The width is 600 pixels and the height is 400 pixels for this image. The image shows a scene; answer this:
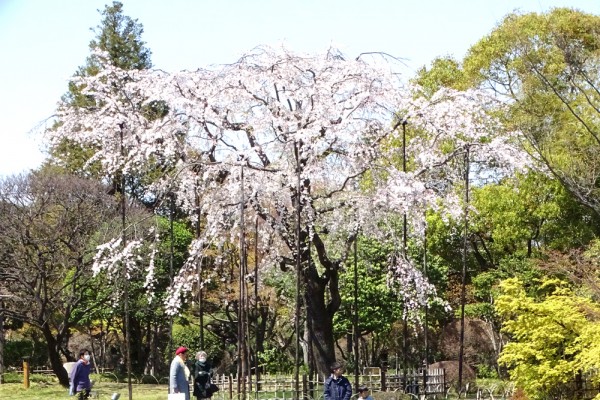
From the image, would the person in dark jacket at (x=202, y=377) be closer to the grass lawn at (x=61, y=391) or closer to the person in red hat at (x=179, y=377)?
the person in red hat at (x=179, y=377)

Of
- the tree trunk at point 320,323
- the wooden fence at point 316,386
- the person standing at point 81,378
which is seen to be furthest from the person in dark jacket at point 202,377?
the wooden fence at point 316,386

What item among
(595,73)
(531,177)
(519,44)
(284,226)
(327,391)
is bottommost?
(327,391)

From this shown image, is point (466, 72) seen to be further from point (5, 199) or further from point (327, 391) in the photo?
point (327, 391)

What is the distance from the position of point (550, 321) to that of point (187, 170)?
6.80 m

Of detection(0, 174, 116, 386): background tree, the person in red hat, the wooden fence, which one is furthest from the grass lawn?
the person in red hat

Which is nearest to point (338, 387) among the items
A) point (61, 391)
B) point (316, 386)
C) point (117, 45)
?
point (316, 386)

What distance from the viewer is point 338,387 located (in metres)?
11.5

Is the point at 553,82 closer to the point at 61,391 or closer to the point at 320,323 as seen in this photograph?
the point at 320,323

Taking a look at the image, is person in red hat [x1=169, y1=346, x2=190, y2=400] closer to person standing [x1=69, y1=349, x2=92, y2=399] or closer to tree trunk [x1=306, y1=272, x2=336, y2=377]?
person standing [x1=69, y1=349, x2=92, y2=399]

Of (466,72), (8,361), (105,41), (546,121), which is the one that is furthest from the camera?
(105,41)

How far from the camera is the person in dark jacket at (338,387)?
37.6 ft

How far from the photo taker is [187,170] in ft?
51.7

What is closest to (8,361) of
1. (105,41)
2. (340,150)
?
(105,41)

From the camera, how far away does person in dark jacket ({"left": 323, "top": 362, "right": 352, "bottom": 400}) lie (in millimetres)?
11445
